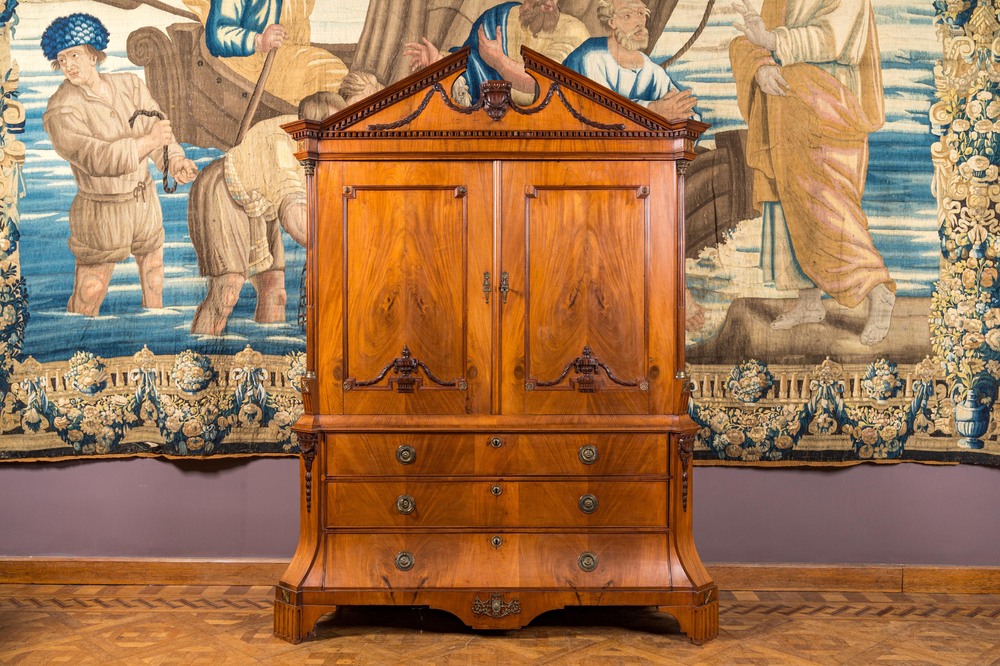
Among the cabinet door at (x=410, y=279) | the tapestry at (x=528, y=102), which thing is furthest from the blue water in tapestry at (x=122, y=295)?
the cabinet door at (x=410, y=279)

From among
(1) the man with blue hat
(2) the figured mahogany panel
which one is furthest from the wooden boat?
(2) the figured mahogany panel

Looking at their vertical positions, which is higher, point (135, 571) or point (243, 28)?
point (243, 28)

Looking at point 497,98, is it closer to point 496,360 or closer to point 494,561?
point 496,360

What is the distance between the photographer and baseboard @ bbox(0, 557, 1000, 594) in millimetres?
4484

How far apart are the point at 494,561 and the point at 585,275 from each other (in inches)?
48.1

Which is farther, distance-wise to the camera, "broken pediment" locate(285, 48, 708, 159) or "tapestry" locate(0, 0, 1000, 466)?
"tapestry" locate(0, 0, 1000, 466)

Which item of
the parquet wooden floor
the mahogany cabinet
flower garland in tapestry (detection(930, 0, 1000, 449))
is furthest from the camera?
flower garland in tapestry (detection(930, 0, 1000, 449))

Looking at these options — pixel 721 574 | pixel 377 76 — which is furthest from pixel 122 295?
pixel 721 574

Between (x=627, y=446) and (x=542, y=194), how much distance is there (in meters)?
1.09

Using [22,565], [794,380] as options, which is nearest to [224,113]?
[22,565]

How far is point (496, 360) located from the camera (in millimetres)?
3725

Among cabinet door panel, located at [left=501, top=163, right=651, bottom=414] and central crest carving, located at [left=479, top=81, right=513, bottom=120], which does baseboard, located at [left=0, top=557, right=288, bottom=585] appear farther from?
central crest carving, located at [left=479, top=81, right=513, bottom=120]

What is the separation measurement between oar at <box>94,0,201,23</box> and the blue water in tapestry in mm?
263

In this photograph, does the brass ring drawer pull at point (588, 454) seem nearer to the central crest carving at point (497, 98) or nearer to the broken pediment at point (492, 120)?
the broken pediment at point (492, 120)
